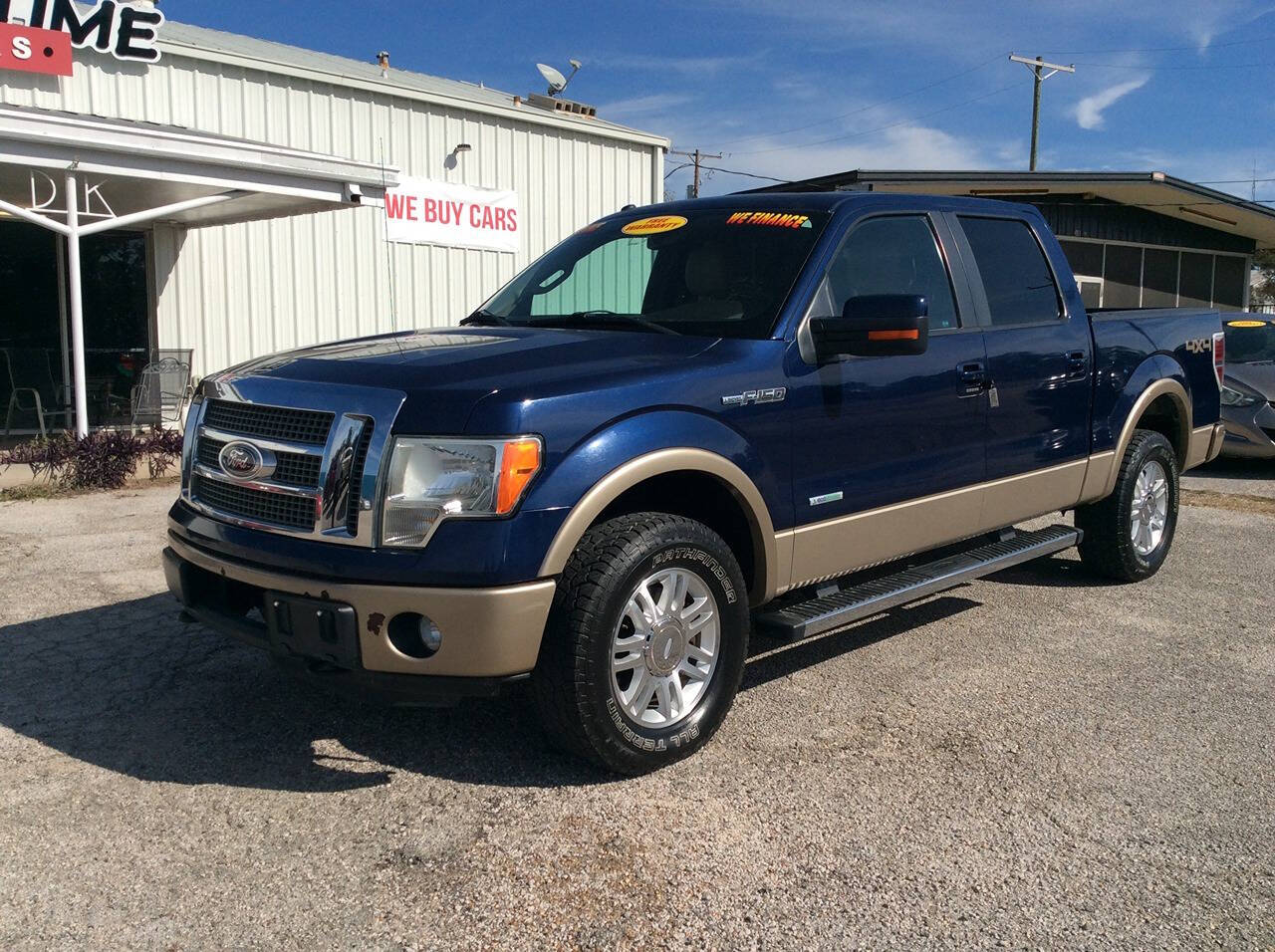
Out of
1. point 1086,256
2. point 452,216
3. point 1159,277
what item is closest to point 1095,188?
point 1086,256

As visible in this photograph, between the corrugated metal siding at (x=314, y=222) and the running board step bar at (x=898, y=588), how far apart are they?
10.2 m

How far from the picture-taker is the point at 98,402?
12.6 metres

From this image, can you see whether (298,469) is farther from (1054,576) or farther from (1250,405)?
(1250,405)

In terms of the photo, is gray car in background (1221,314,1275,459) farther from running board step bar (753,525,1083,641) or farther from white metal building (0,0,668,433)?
white metal building (0,0,668,433)

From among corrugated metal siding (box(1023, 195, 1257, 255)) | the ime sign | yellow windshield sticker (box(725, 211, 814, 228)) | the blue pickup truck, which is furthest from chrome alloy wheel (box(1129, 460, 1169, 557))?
corrugated metal siding (box(1023, 195, 1257, 255))

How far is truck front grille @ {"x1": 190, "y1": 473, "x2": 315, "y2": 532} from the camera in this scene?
3.41 metres

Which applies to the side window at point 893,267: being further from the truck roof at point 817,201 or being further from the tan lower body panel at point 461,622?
the tan lower body panel at point 461,622

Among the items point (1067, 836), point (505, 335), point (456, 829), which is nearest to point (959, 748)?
point (1067, 836)

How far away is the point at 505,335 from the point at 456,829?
6.04 ft

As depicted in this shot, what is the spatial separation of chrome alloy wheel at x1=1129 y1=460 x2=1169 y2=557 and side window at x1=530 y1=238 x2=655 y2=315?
10.5 ft

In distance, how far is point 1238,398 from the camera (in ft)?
35.0

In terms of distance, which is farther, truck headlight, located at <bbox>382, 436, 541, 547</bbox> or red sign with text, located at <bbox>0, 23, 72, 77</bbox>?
red sign with text, located at <bbox>0, 23, 72, 77</bbox>

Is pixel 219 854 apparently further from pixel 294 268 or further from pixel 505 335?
pixel 294 268

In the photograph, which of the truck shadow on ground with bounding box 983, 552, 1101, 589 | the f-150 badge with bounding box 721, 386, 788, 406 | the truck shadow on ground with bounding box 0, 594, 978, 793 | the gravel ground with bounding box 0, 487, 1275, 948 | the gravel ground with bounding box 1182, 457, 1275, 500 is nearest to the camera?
the gravel ground with bounding box 0, 487, 1275, 948
